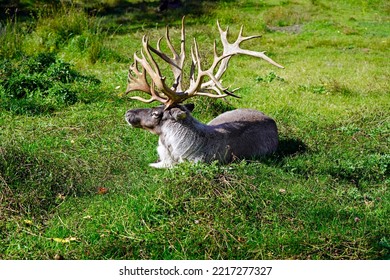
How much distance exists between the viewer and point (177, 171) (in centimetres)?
570

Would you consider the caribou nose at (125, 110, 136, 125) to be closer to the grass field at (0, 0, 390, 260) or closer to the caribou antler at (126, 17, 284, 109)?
the caribou antler at (126, 17, 284, 109)

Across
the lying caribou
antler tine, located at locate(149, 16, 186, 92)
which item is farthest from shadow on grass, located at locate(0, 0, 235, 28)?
the lying caribou

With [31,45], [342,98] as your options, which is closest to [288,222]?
[342,98]

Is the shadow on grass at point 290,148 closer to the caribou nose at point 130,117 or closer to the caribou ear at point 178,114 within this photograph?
the caribou ear at point 178,114

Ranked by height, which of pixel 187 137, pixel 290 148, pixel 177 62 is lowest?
pixel 290 148

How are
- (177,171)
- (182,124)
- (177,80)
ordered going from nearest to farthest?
(177,171) → (182,124) → (177,80)

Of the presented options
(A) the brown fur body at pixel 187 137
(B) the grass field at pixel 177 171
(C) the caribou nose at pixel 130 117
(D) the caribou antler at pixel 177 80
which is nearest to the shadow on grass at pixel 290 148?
(B) the grass field at pixel 177 171

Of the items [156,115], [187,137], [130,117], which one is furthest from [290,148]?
[130,117]

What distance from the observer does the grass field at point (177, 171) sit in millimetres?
5105

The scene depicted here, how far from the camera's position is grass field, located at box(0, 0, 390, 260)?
5.11 m

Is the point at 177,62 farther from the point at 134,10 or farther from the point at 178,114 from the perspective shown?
the point at 134,10

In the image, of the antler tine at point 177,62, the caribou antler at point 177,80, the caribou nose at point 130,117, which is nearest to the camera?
the caribou antler at point 177,80

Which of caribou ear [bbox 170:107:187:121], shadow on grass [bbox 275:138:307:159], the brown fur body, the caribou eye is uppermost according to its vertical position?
caribou ear [bbox 170:107:187:121]
